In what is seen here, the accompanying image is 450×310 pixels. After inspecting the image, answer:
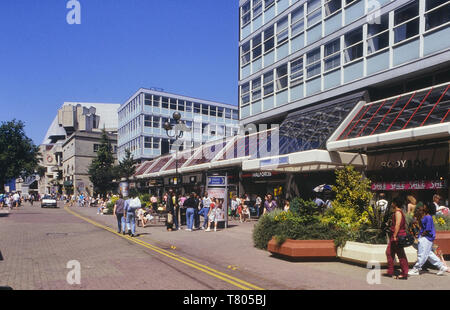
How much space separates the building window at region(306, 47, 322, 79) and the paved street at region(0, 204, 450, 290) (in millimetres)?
12855

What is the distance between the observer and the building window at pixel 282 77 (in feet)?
89.2

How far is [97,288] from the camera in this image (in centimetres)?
746

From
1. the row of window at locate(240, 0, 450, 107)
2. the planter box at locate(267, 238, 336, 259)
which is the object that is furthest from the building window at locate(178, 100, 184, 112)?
the planter box at locate(267, 238, 336, 259)

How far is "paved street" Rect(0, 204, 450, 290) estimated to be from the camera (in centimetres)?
795

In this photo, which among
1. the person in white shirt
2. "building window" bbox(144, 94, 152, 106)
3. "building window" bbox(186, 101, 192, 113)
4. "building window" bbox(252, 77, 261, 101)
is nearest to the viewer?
the person in white shirt

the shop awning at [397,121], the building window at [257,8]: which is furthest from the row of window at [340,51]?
the building window at [257,8]

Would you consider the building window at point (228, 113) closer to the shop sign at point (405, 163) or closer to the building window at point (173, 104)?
the building window at point (173, 104)

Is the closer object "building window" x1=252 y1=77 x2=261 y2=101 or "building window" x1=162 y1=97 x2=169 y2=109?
"building window" x1=252 y1=77 x2=261 y2=101

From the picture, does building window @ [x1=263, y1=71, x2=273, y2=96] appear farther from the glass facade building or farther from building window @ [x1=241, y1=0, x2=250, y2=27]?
building window @ [x1=241, y1=0, x2=250, y2=27]

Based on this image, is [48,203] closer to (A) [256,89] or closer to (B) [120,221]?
(A) [256,89]

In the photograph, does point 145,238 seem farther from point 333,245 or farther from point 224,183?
point 333,245

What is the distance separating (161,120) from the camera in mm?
61469

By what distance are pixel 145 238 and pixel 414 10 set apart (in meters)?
15.0
